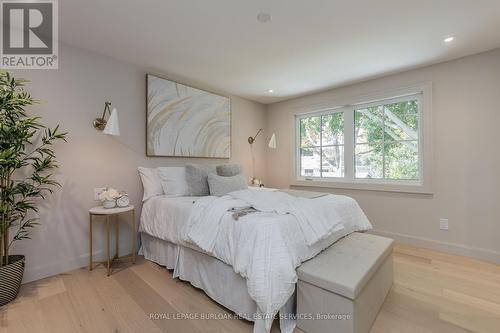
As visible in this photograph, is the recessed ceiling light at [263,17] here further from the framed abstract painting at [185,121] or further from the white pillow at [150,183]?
the white pillow at [150,183]

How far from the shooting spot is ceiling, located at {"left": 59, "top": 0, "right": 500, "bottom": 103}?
1.87 m

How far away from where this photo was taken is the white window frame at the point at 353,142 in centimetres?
299

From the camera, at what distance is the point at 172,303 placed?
187 cm

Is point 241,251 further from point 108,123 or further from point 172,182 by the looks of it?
point 108,123

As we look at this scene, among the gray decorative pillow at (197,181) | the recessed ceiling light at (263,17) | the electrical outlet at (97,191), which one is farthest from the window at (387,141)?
the electrical outlet at (97,191)

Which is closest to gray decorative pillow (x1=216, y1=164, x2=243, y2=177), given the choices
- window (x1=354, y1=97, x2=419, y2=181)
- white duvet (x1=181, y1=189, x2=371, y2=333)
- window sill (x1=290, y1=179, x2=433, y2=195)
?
white duvet (x1=181, y1=189, x2=371, y2=333)

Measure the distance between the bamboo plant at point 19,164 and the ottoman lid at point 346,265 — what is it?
2353 millimetres

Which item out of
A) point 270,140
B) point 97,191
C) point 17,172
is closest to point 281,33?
point 270,140

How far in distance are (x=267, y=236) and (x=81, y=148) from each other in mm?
2250

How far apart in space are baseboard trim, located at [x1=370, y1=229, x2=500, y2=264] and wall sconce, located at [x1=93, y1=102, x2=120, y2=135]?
3714mm

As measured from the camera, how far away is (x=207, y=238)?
6.06 ft

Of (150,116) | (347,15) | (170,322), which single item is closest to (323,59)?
(347,15)

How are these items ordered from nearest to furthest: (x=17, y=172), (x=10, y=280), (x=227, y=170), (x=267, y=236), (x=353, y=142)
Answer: (x=267, y=236)
(x=10, y=280)
(x=17, y=172)
(x=227, y=170)
(x=353, y=142)

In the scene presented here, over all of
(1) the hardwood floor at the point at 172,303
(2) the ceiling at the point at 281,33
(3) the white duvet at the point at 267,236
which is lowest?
(1) the hardwood floor at the point at 172,303
